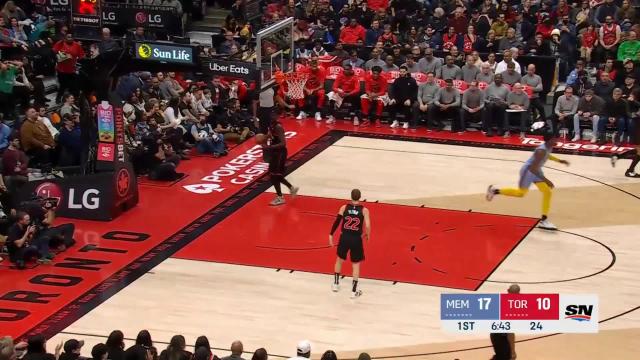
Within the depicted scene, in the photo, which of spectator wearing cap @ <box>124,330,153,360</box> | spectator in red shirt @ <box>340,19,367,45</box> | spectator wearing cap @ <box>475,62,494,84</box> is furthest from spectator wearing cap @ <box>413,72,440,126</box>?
spectator wearing cap @ <box>124,330,153,360</box>

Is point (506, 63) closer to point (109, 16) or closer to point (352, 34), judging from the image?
point (352, 34)

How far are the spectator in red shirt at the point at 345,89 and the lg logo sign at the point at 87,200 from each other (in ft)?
28.7

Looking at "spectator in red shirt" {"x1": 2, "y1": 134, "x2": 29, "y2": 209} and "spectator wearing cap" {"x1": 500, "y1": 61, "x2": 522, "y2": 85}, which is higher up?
"spectator wearing cap" {"x1": 500, "y1": 61, "x2": 522, "y2": 85}

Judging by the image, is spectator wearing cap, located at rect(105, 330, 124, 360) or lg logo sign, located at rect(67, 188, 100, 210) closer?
spectator wearing cap, located at rect(105, 330, 124, 360)

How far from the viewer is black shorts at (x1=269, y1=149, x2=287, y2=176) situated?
837 inches

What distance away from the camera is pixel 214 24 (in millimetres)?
35000

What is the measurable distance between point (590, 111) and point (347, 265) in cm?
979

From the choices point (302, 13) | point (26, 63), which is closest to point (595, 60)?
point (302, 13)

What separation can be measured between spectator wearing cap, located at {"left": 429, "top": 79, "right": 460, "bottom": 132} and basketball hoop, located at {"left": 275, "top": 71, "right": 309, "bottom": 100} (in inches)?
130

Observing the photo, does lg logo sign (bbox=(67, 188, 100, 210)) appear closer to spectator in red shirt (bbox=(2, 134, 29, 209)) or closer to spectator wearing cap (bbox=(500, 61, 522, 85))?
spectator in red shirt (bbox=(2, 134, 29, 209))

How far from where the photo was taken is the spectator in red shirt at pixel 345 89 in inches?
1104

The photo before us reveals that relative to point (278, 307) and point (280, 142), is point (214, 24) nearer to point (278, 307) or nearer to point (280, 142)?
point (280, 142)

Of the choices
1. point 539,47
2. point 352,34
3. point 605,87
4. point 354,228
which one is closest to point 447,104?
point 539,47

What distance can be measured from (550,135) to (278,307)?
6087mm
